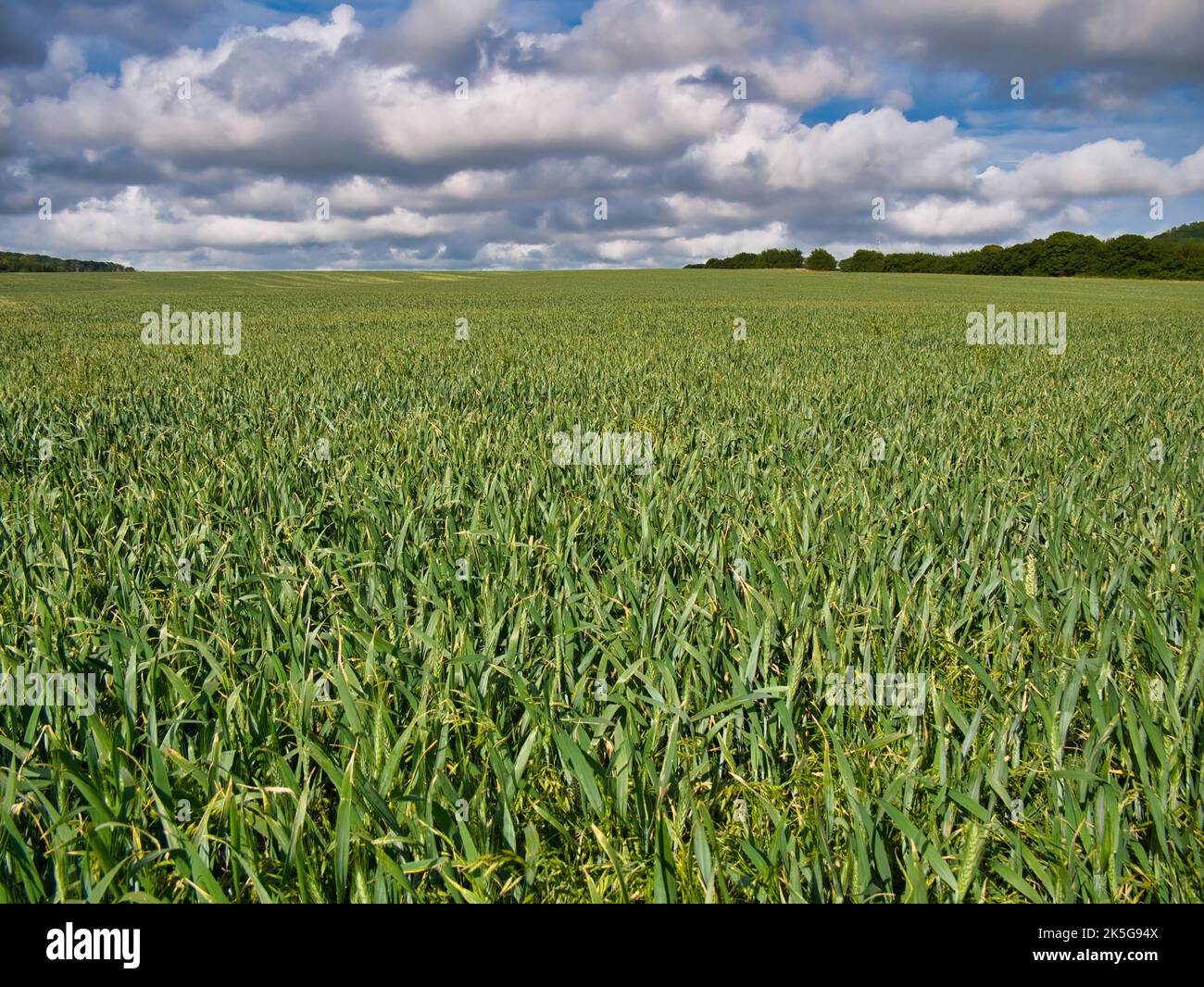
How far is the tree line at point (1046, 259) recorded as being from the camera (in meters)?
69.2

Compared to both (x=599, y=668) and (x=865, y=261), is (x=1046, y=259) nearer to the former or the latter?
(x=865, y=261)

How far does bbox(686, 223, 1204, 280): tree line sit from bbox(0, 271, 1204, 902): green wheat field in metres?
82.6

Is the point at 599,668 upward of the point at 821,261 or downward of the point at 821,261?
downward

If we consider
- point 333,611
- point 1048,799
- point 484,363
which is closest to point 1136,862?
point 1048,799

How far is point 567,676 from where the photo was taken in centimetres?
190

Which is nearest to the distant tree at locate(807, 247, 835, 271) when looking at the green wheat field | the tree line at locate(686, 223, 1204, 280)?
the tree line at locate(686, 223, 1204, 280)

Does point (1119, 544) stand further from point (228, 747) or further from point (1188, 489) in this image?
point (228, 747)

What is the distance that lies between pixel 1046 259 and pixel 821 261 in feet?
72.0

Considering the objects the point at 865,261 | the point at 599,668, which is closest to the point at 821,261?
the point at 865,261

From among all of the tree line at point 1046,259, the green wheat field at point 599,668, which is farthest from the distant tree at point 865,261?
the green wheat field at point 599,668

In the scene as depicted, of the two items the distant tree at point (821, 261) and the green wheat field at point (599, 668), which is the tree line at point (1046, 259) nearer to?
the distant tree at point (821, 261)

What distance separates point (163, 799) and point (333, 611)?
2.61 feet

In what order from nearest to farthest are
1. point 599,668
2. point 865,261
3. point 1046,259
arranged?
1. point 599,668
2. point 1046,259
3. point 865,261

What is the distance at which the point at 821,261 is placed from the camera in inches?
3236
